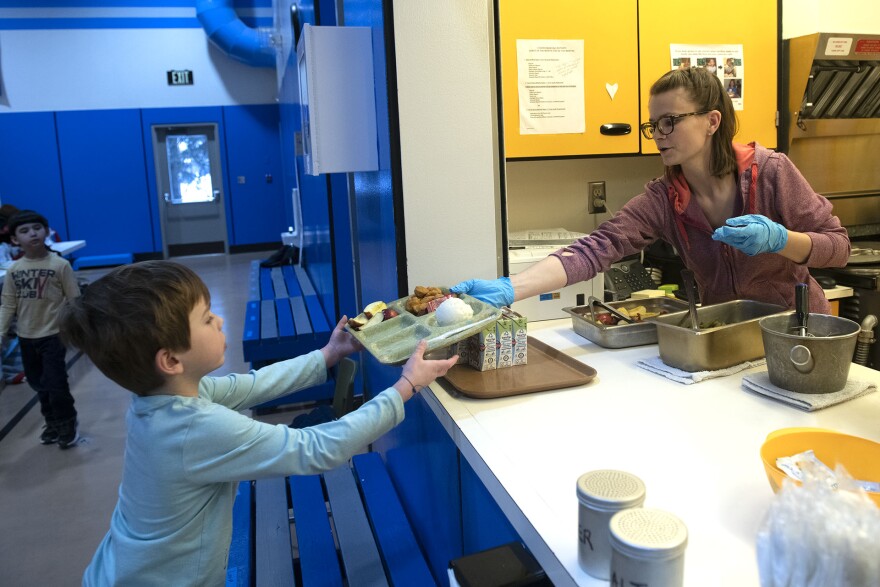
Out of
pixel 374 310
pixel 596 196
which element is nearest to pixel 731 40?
pixel 596 196

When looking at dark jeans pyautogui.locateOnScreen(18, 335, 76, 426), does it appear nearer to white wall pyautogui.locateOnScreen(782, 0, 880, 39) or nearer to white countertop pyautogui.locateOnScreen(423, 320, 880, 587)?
white countertop pyautogui.locateOnScreen(423, 320, 880, 587)

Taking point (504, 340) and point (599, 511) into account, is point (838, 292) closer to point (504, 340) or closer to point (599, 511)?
point (504, 340)

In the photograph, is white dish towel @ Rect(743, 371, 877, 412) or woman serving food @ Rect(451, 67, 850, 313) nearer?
white dish towel @ Rect(743, 371, 877, 412)

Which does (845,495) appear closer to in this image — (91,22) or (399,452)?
(399,452)

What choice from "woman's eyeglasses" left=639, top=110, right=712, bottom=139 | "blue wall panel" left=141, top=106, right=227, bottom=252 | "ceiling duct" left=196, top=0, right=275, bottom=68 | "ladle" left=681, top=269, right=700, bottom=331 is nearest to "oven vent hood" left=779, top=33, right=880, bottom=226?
"woman's eyeglasses" left=639, top=110, right=712, bottom=139

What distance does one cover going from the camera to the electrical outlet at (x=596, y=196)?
11.5ft

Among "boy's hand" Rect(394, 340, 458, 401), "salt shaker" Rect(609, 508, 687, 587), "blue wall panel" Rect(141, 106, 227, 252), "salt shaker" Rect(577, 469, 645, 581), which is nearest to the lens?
"salt shaker" Rect(609, 508, 687, 587)

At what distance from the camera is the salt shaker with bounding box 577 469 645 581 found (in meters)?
0.86

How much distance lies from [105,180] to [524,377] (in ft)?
34.2

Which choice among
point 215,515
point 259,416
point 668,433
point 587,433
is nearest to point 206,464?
point 215,515

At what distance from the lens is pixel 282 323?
4.39 meters

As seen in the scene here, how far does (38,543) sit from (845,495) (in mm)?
3120

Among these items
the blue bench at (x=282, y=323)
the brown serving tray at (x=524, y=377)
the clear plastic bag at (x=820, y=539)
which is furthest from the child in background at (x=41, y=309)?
the clear plastic bag at (x=820, y=539)

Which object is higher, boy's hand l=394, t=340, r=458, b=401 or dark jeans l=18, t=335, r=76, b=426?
boy's hand l=394, t=340, r=458, b=401
